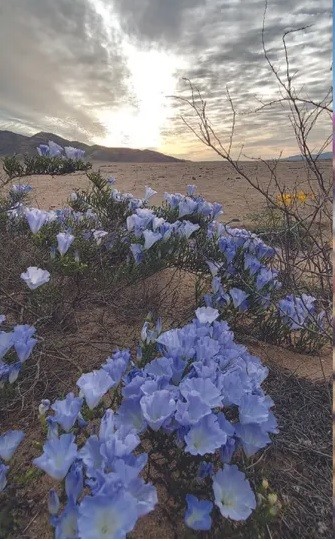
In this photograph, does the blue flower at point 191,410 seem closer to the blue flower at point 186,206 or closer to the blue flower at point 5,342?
the blue flower at point 5,342

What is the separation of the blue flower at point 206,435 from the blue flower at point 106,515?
9.0 inches

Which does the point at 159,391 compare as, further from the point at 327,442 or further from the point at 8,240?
the point at 8,240

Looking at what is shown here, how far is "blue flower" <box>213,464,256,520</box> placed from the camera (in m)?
→ 1.06

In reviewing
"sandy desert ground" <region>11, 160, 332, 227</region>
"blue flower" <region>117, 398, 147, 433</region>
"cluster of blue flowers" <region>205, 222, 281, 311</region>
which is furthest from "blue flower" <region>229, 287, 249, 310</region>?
"sandy desert ground" <region>11, 160, 332, 227</region>

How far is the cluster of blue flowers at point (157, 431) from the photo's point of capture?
0.94 metres

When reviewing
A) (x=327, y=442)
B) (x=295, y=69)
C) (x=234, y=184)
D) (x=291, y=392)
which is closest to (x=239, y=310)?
(x=291, y=392)

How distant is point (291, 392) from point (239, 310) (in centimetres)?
56

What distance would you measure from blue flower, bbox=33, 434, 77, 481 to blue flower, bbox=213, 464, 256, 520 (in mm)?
333

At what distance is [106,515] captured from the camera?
2.99 ft

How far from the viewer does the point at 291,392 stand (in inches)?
72.2

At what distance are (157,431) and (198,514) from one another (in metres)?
0.22

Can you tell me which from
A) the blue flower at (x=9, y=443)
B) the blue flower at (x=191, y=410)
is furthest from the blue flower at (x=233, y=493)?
the blue flower at (x=9, y=443)

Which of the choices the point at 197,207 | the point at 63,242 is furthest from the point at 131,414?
the point at 197,207

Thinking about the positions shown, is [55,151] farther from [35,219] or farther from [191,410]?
[191,410]
